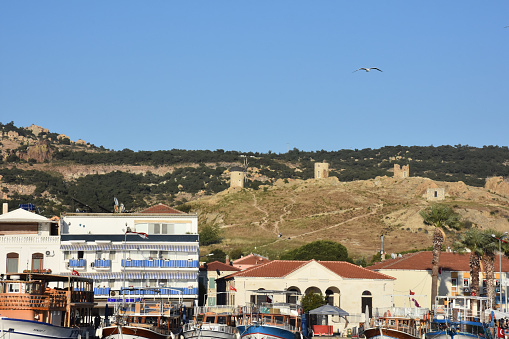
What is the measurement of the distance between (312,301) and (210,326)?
20.6 m

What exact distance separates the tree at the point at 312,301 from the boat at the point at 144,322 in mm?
17743

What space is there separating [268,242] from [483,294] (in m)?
72.8

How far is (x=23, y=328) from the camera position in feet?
147

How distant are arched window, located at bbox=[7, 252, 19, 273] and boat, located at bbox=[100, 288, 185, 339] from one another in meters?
17.4

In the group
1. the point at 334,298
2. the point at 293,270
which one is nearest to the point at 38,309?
the point at 293,270

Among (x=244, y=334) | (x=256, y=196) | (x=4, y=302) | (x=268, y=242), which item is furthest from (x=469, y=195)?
(x=4, y=302)

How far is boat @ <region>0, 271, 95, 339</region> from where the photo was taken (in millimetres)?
44938

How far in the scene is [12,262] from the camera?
71625 millimetres

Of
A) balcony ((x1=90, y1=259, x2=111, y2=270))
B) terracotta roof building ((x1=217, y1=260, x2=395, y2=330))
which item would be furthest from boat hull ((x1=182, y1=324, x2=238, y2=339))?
balcony ((x1=90, y1=259, x2=111, y2=270))

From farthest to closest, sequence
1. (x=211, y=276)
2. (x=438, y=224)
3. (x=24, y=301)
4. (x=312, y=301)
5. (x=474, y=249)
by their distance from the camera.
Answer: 1. (x=211, y=276)
2. (x=312, y=301)
3. (x=438, y=224)
4. (x=474, y=249)
5. (x=24, y=301)

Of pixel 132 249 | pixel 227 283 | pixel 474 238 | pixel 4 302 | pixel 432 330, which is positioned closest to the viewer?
pixel 4 302

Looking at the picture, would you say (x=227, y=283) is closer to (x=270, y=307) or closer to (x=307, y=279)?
(x=307, y=279)

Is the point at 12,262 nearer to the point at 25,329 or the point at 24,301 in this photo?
the point at 24,301

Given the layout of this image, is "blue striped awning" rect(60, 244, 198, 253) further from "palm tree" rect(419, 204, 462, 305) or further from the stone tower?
the stone tower
